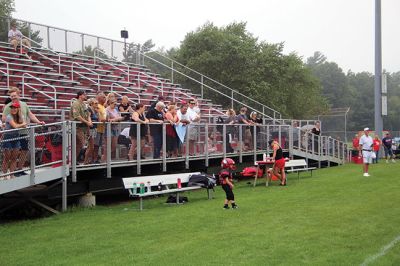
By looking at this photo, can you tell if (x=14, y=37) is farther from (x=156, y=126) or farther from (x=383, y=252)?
(x=383, y=252)

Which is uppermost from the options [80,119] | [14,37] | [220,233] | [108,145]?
[14,37]

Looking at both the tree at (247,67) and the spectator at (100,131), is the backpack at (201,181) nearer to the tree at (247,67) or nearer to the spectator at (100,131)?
the spectator at (100,131)

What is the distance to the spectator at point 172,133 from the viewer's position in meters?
16.7

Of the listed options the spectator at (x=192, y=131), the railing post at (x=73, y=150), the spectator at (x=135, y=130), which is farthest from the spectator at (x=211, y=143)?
the railing post at (x=73, y=150)

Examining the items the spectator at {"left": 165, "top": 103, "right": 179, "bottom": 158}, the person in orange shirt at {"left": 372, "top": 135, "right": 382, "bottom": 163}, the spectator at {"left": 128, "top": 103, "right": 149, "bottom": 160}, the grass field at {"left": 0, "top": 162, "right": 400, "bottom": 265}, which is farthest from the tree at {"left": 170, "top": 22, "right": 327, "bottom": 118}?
the grass field at {"left": 0, "top": 162, "right": 400, "bottom": 265}

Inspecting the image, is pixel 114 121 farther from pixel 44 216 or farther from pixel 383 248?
pixel 383 248

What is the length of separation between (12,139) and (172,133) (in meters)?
6.16

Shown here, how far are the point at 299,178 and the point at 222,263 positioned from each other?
47.7 feet

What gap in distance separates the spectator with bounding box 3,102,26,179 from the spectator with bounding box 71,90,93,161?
5.46 feet

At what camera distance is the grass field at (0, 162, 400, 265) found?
7.91m

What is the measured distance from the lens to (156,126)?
16.0 meters

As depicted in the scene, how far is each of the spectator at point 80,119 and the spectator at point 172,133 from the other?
3.46 m

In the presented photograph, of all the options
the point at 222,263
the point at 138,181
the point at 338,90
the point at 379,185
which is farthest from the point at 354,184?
the point at 338,90

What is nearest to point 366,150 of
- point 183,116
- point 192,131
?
point 192,131
